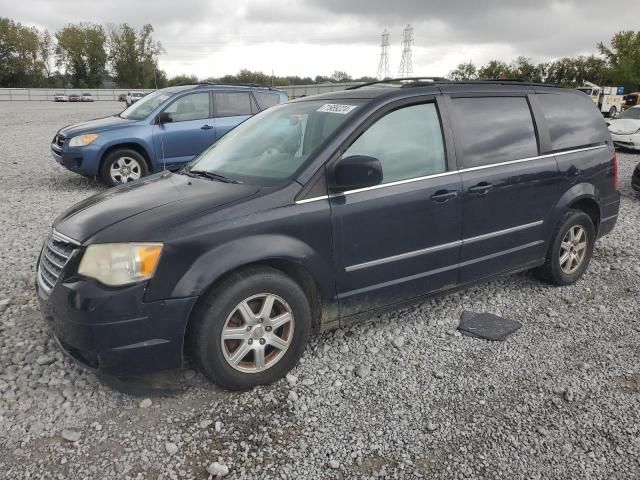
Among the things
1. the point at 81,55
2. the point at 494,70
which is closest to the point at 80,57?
the point at 81,55

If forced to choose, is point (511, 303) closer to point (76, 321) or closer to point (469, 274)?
point (469, 274)

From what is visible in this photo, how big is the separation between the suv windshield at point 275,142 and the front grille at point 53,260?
3.49ft

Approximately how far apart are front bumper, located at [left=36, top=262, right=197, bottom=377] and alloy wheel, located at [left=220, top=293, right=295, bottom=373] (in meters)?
0.28

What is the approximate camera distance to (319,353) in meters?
3.45

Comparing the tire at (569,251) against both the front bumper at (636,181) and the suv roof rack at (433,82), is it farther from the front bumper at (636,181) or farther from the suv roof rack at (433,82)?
the front bumper at (636,181)

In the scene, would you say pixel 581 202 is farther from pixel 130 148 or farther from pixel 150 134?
pixel 130 148

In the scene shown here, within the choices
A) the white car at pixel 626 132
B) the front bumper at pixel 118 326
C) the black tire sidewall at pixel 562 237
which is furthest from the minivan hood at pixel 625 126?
the front bumper at pixel 118 326

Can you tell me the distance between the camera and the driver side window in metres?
8.67

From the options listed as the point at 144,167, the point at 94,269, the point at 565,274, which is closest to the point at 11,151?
the point at 144,167

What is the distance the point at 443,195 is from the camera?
138 inches

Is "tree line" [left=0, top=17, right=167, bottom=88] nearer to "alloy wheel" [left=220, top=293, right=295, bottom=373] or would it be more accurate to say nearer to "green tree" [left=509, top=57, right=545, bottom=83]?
"green tree" [left=509, top=57, right=545, bottom=83]

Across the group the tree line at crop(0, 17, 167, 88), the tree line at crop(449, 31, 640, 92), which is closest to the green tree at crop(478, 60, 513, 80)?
the tree line at crop(449, 31, 640, 92)

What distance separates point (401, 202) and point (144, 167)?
6.31 m

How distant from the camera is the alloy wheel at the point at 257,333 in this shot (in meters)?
2.87
